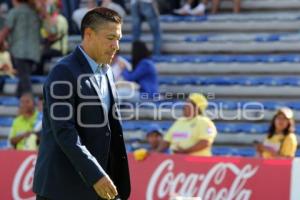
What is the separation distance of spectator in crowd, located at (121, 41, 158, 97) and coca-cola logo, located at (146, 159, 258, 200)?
2557 mm

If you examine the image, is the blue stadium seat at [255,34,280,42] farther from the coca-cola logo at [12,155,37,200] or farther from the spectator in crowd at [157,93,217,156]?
the coca-cola logo at [12,155,37,200]

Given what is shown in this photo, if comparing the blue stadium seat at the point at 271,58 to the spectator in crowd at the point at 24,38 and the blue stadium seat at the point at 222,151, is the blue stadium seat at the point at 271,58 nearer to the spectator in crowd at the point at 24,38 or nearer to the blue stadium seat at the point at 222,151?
the blue stadium seat at the point at 222,151

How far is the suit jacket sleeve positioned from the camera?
5148mm

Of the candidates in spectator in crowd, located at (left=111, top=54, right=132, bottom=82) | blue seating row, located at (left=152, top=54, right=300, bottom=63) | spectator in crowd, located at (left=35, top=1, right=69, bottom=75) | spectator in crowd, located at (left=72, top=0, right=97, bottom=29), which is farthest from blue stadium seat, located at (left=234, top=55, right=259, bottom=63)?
spectator in crowd, located at (left=35, top=1, right=69, bottom=75)

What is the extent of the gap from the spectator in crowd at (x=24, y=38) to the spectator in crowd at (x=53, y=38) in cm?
40

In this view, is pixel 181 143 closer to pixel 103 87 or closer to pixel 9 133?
pixel 9 133

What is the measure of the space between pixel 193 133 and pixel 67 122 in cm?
500

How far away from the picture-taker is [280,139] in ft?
Answer: 32.1

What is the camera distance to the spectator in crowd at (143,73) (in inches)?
466

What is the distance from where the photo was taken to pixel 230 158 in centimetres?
904

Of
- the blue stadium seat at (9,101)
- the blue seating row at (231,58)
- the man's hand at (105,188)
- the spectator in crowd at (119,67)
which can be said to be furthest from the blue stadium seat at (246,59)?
the man's hand at (105,188)

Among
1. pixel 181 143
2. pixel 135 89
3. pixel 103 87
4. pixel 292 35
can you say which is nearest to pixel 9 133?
pixel 135 89

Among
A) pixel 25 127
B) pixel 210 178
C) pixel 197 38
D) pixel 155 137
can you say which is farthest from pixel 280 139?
pixel 197 38

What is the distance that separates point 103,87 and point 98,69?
0.11 m
